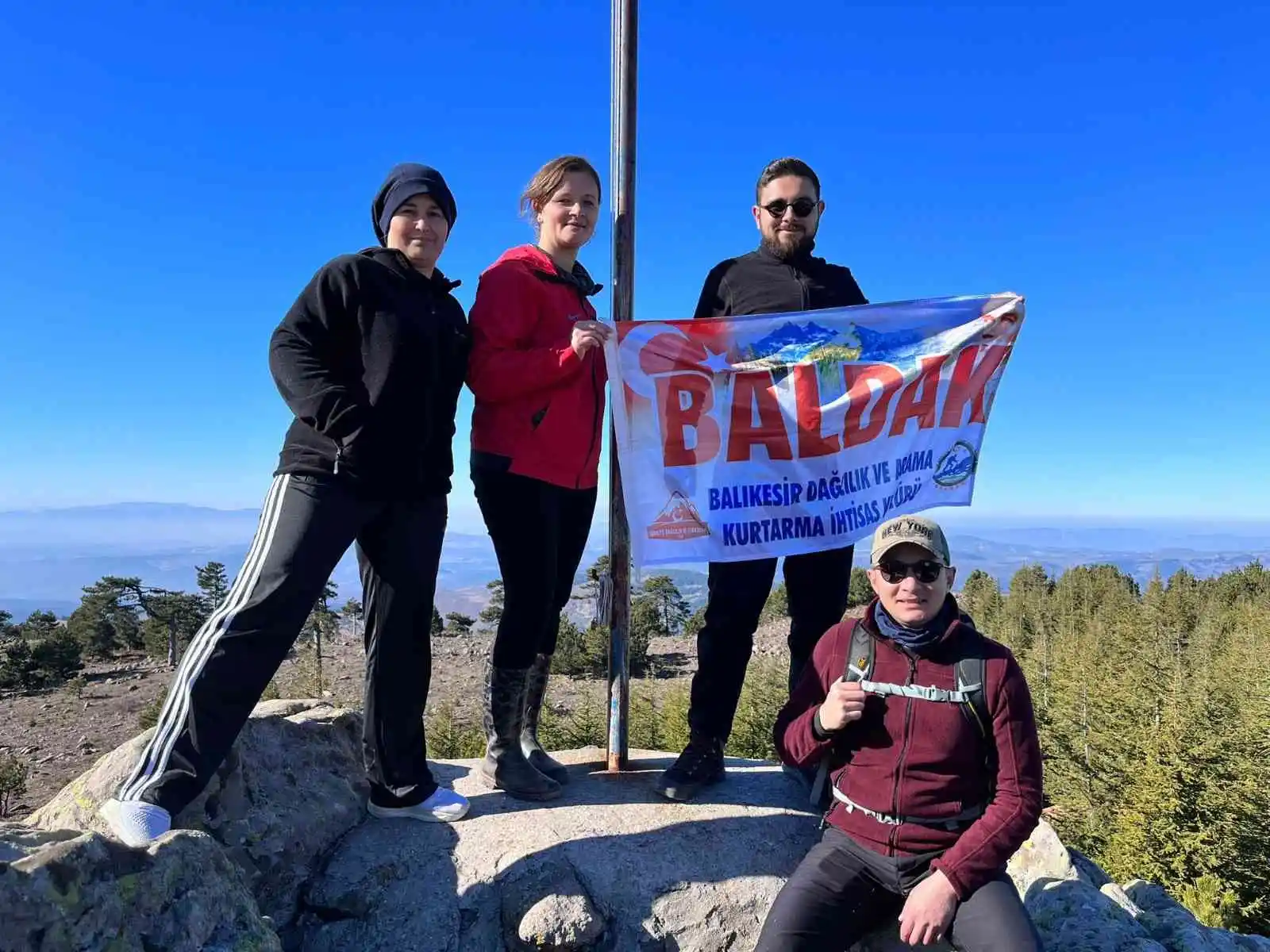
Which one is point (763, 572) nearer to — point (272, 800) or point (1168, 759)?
point (272, 800)

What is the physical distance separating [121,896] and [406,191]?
2999 millimetres

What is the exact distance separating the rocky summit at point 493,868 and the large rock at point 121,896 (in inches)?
0.5

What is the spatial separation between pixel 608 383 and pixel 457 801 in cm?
234

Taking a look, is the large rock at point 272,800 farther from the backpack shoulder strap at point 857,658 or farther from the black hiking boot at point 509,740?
the backpack shoulder strap at point 857,658

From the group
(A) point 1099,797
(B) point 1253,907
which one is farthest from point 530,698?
(A) point 1099,797

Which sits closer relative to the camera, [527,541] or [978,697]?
[978,697]

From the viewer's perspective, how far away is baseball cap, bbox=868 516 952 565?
315 cm

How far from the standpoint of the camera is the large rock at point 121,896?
7.02ft

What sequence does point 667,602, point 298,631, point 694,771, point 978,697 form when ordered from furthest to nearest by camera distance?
point 667,602
point 694,771
point 298,631
point 978,697

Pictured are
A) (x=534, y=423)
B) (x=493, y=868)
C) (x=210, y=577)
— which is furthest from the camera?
(x=210, y=577)

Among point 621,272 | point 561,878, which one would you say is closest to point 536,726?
point 561,878

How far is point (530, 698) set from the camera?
4.51 m

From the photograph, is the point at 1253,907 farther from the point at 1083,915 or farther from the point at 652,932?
the point at 652,932

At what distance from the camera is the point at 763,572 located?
4305 millimetres
